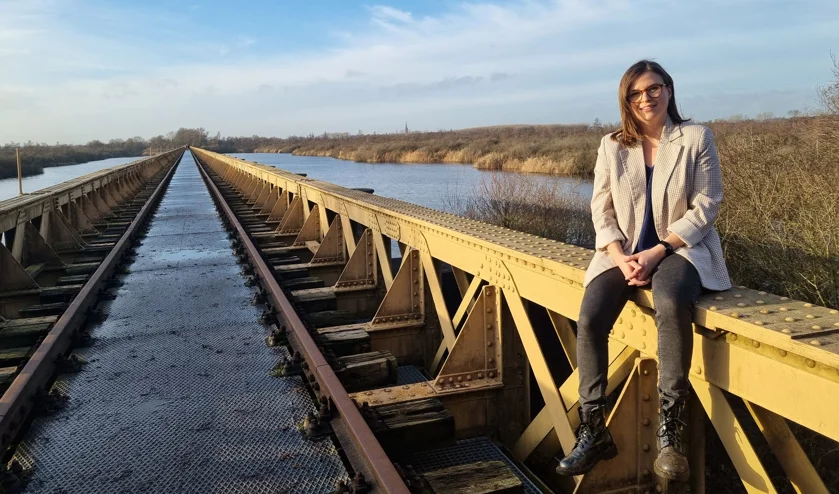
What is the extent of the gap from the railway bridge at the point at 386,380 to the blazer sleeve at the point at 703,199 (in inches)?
11.0

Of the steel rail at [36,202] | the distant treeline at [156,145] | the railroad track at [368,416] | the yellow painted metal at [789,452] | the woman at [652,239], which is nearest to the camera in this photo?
the yellow painted metal at [789,452]

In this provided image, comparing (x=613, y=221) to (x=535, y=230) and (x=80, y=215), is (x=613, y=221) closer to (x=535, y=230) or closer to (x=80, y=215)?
(x=535, y=230)

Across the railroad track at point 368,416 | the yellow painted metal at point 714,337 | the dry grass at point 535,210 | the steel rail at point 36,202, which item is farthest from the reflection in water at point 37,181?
the yellow painted metal at point 714,337

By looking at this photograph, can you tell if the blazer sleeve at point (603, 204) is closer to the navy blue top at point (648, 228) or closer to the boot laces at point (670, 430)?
the navy blue top at point (648, 228)

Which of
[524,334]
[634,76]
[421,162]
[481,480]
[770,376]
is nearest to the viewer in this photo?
[770,376]

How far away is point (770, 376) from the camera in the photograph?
84.9 inches

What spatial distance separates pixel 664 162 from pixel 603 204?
340mm

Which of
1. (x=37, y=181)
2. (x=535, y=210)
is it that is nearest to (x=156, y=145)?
(x=37, y=181)

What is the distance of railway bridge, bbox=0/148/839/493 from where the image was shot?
2.43 m

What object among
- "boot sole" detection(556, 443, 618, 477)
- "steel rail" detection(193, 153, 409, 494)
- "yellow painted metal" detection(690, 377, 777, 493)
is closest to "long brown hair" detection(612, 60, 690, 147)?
"yellow painted metal" detection(690, 377, 777, 493)

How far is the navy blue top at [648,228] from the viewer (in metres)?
2.80

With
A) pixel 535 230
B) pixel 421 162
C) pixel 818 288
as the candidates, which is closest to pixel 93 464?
pixel 818 288

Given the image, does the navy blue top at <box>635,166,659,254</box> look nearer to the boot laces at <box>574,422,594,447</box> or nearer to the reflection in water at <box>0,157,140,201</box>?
the boot laces at <box>574,422,594,447</box>

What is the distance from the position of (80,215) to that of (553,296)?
37.6 feet
